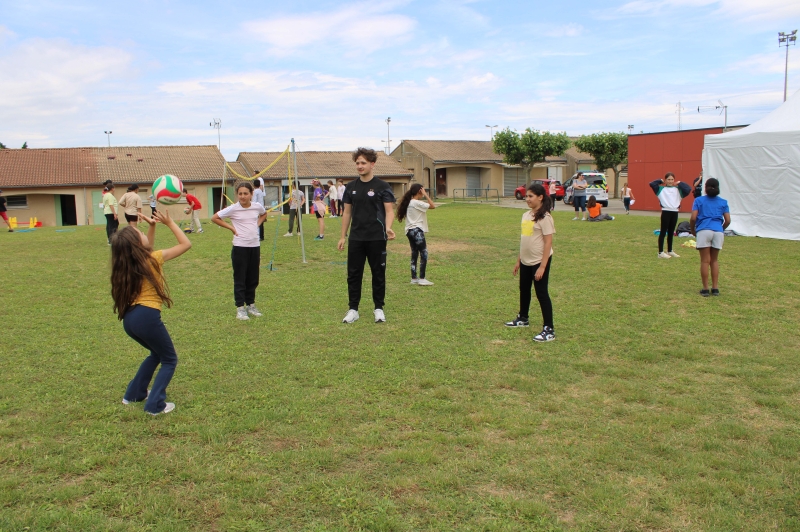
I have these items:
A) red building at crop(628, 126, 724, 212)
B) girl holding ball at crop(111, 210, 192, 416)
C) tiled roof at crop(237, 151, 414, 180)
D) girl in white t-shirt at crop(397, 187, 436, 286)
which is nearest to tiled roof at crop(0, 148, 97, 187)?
tiled roof at crop(237, 151, 414, 180)

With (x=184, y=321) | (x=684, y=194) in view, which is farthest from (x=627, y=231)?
(x=184, y=321)

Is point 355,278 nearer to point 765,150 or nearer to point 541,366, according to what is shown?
point 541,366

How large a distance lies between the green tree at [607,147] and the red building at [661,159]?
2070cm

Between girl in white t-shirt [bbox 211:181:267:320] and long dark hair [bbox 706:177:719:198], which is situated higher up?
long dark hair [bbox 706:177:719:198]

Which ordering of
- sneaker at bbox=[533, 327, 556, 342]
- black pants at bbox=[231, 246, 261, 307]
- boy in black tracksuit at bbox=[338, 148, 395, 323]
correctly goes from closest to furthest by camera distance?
sneaker at bbox=[533, 327, 556, 342] < boy in black tracksuit at bbox=[338, 148, 395, 323] < black pants at bbox=[231, 246, 261, 307]

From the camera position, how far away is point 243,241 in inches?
296

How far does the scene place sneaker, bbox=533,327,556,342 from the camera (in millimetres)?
6562

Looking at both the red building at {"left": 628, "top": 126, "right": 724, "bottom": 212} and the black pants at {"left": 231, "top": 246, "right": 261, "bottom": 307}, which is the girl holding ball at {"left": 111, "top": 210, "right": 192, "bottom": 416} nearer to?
the black pants at {"left": 231, "top": 246, "right": 261, "bottom": 307}

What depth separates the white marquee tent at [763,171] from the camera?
1576cm

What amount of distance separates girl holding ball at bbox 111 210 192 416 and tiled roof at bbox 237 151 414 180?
42.0m

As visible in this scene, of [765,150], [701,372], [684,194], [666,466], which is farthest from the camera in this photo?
[765,150]

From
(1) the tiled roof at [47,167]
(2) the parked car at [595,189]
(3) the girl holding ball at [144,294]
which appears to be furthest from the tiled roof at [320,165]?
(3) the girl holding ball at [144,294]

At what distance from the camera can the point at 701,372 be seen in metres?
5.52

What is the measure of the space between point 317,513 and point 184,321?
495 cm
